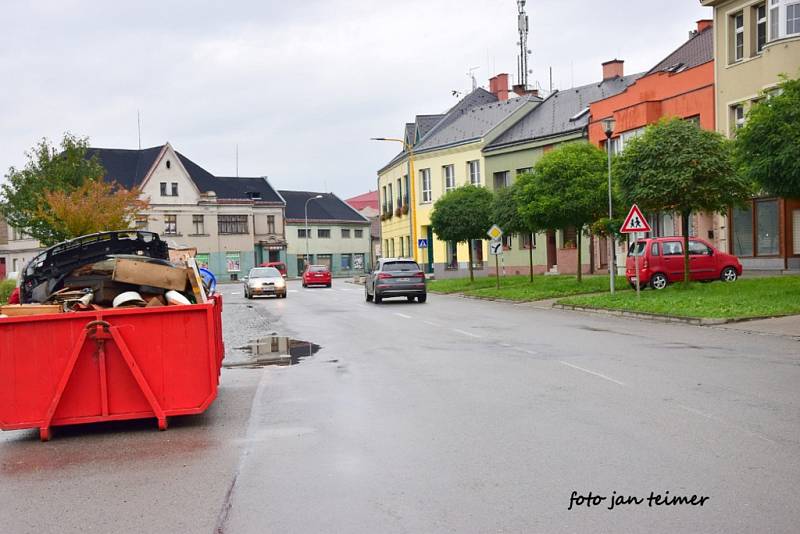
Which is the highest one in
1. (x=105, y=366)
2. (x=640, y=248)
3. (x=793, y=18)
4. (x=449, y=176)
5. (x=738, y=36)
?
(x=738, y=36)

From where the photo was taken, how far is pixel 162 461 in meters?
6.80

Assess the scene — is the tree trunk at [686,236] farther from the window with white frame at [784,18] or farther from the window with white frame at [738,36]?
the window with white frame at [738,36]

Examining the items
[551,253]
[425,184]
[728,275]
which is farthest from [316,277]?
[728,275]

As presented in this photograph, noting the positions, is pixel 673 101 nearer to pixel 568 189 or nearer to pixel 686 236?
pixel 568 189

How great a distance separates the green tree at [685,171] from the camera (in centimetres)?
2284

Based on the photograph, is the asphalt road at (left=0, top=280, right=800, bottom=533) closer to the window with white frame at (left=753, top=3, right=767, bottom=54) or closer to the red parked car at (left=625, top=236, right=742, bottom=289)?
the red parked car at (left=625, top=236, right=742, bottom=289)

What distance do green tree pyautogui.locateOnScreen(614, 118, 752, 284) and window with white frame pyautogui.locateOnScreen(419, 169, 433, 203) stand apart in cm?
3262

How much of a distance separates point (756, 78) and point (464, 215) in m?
14.3

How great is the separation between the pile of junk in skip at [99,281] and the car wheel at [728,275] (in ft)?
73.8

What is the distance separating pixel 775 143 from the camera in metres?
18.9

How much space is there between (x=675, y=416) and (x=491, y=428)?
1.84 meters

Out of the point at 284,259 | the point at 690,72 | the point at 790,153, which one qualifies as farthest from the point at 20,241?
the point at 790,153

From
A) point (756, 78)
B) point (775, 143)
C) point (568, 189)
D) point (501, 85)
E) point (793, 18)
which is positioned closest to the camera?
point (775, 143)

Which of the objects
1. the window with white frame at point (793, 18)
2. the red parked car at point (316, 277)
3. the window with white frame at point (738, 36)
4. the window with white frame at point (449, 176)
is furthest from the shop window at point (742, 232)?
the red parked car at point (316, 277)
